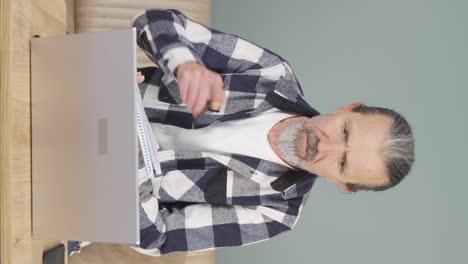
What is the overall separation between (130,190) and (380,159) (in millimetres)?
755

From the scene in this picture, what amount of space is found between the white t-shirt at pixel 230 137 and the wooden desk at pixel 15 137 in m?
0.53

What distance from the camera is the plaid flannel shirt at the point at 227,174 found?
119 cm

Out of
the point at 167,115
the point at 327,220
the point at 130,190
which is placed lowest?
the point at 327,220

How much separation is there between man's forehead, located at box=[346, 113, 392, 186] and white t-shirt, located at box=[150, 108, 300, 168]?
0.19m

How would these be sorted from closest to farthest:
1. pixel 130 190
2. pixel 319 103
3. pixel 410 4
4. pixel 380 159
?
pixel 130 190
pixel 380 159
pixel 410 4
pixel 319 103

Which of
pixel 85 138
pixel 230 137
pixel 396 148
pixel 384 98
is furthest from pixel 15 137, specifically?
pixel 384 98

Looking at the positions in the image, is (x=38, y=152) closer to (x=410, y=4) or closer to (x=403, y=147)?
(x=403, y=147)

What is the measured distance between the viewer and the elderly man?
1.17 meters

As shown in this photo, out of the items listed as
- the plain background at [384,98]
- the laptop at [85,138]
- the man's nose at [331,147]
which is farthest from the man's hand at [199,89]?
the plain background at [384,98]

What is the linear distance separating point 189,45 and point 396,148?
619 millimetres

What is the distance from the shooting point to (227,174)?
4.04ft

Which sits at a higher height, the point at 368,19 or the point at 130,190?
the point at 368,19

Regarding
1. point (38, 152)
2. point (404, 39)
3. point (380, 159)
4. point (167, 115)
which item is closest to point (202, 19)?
point (167, 115)

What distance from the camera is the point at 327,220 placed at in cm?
146
